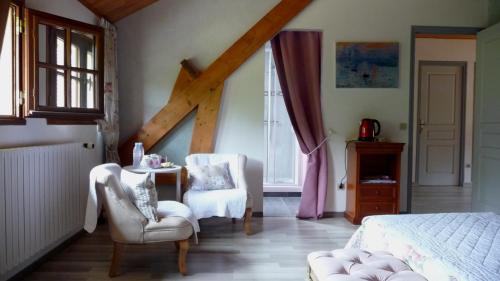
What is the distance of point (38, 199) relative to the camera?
9.09 feet

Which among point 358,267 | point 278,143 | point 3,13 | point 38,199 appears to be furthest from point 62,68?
point 278,143

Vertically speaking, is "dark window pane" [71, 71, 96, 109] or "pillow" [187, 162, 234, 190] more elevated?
"dark window pane" [71, 71, 96, 109]

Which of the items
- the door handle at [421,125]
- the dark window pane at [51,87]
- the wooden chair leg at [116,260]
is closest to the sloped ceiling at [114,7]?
the dark window pane at [51,87]

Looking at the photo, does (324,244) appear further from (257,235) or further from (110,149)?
(110,149)

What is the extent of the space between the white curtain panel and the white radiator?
431mm

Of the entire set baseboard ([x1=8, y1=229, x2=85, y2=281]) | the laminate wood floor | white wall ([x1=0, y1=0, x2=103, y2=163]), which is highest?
white wall ([x1=0, y1=0, x2=103, y2=163])

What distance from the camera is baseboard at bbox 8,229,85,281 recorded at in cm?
266

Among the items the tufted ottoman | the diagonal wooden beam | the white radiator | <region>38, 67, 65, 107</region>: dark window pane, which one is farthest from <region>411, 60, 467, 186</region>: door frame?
<region>38, 67, 65, 107</region>: dark window pane

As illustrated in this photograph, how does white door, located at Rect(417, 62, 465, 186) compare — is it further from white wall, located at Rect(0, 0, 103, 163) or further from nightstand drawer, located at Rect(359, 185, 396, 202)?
white wall, located at Rect(0, 0, 103, 163)

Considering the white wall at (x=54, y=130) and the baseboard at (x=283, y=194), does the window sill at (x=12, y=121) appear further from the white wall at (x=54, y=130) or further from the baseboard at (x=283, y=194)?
the baseboard at (x=283, y=194)

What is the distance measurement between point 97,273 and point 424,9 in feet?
14.0

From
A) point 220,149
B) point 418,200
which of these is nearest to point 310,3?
point 220,149

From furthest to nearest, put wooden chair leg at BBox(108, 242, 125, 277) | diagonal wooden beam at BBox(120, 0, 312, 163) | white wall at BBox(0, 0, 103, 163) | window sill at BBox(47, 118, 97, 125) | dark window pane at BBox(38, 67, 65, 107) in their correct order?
1. diagonal wooden beam at BBox(120, 0, 312, 163)
2. window sill at BBox(47, 118, 97, 125)
3. dark window pane at BBox(38, 67, 65, 107)
4. wooden chair leg at BBox(108, 242, 125, 277)
5. white wall at BBox(0, 0, 103, 163)

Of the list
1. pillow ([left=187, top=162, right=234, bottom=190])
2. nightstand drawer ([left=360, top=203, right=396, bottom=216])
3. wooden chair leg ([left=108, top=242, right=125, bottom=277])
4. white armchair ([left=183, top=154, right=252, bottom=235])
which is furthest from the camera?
nightstand drawer ([left=360, top=203, right=396, bottom=216])
